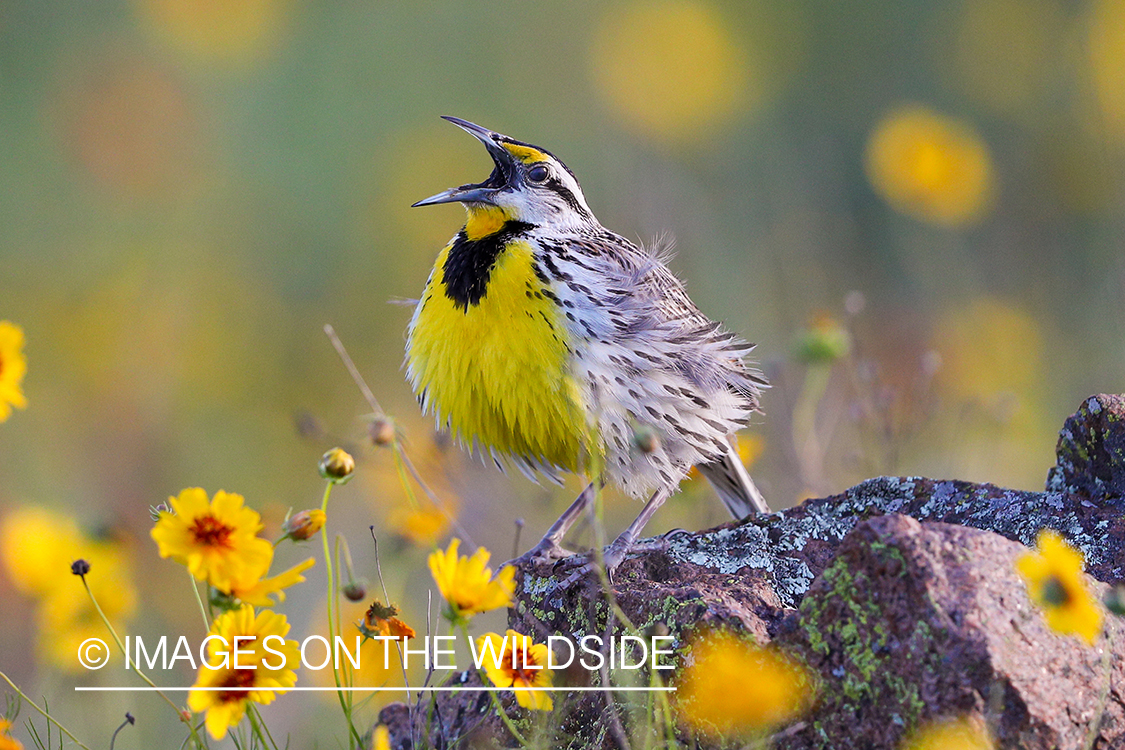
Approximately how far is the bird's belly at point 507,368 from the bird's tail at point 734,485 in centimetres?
75

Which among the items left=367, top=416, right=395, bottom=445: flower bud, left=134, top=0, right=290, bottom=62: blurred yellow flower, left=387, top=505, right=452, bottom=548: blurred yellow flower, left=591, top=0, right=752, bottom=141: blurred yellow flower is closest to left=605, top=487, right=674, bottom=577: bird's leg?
left=387, top=505, right=452, bottom=548: blurred yellow flower

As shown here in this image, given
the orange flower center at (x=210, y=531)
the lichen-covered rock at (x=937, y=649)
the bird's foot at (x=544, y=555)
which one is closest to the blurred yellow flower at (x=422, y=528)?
the bird's foot at (x=544, y=555)

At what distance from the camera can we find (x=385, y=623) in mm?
2518

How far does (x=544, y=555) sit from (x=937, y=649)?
1689 mm

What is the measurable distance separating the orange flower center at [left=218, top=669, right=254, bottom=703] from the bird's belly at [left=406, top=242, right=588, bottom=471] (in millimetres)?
1244

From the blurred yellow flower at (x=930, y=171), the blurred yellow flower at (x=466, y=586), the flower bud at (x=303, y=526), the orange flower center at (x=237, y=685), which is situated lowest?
the orange flower center at (x=237, y=685)

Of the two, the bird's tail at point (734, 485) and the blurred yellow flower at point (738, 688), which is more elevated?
the bird's tail at point (734, 485)

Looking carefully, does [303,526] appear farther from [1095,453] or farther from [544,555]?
[1095,453]

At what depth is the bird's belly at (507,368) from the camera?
3348mm

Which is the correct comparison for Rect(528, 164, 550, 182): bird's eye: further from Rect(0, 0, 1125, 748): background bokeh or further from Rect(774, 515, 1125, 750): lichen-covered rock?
Rect(774, 515, 1125, 750): lichen-covered rock

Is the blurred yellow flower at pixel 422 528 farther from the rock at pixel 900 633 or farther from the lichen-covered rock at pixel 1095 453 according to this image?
the lichen-covered rock at pixel 1095 453

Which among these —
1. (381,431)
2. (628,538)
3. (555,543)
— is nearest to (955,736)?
(381,431)

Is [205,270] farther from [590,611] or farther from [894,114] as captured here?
[590,611]

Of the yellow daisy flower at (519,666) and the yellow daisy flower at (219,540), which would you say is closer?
the yellow daisy flower at (219,540)
